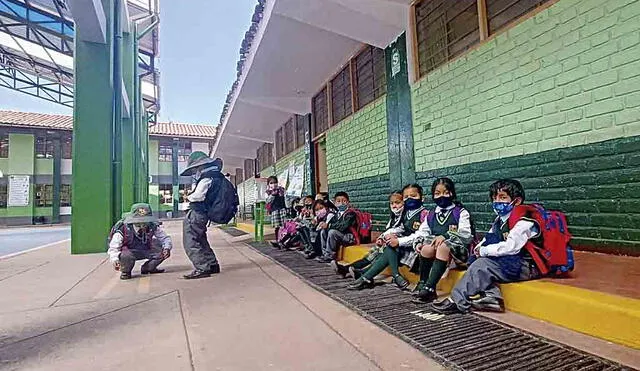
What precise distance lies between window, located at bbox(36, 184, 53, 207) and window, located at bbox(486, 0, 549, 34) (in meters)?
26.5

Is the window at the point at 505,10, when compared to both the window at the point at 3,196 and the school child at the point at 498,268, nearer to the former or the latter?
the school child at the point at 498,268

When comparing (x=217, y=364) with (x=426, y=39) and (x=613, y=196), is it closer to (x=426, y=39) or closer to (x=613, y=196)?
(x=613, y=196)

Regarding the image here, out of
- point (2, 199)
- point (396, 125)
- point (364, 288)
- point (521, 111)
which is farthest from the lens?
point (2, 199)

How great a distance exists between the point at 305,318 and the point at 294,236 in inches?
150

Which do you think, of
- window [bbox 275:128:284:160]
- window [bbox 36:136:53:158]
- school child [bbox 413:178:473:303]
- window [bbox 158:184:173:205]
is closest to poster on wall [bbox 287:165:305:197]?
window [bbox 275:128:284:160]

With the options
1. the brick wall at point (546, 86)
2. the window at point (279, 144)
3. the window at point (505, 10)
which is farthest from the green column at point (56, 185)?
the window at point (505, 10)

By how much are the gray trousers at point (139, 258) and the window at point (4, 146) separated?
982 inches

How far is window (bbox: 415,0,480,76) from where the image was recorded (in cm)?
460

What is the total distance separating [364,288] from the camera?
3.53 meters

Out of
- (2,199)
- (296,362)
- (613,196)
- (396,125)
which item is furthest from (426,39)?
(2,199)

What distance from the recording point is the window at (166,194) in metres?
26.9

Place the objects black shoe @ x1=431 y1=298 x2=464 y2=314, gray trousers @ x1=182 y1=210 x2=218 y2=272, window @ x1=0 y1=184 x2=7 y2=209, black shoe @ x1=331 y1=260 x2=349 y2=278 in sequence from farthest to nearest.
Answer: window @ x1=0 y1=184 x2=7 y2=209 → gray trousers @ x1=182 y1=210 x2=218 y2=272 → black shoe @ x1=331 y1=260 x2=349 y2=278 → black shoe @ x1=431 y1=298 x2=464 y2=314

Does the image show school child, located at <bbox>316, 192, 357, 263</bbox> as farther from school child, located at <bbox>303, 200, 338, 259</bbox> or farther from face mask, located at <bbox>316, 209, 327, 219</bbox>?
face mask, located at <bbox>316, 209, 327, 219</bbox>

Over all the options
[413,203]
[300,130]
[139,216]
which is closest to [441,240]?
[413,203]
